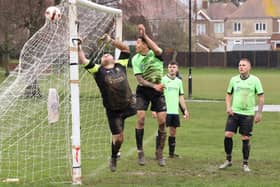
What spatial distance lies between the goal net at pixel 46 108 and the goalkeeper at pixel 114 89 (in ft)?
2.05

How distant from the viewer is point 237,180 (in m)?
9.83

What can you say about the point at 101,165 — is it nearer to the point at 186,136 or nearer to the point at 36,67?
the point at 36,67

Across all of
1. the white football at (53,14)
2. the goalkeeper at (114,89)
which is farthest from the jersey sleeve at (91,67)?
the white football at (53,14)

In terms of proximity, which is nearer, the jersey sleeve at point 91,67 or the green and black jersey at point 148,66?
the jersey sleeve at point 91,67

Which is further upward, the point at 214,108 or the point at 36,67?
the point at 36,67

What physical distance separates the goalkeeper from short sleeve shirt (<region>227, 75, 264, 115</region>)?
5.84 feet

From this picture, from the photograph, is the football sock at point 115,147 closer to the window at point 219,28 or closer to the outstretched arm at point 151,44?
the outstretched arm at point 151,44

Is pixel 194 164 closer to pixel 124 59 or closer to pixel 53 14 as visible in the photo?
pixel 124 59

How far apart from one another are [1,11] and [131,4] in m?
7.57

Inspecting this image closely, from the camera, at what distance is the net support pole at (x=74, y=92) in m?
9.34

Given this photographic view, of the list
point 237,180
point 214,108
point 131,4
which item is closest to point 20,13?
point 131,4

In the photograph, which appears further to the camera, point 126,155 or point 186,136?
point 186,136

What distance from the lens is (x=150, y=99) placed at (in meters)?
11.4

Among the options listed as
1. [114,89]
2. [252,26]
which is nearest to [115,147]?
[114,89]
